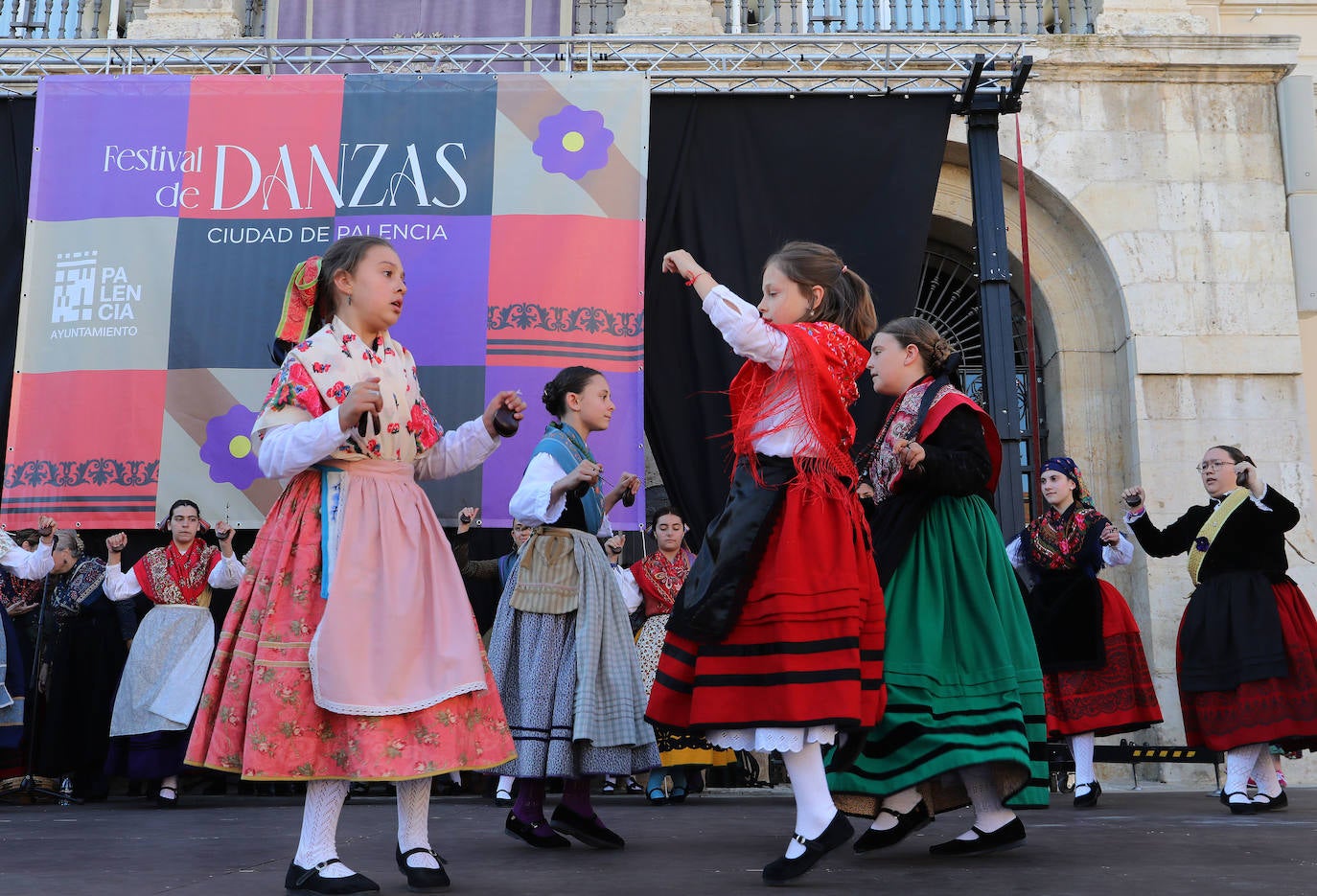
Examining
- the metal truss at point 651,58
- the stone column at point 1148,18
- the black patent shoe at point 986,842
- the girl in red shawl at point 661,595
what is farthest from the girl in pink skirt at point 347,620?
the stone column at point 1148,18

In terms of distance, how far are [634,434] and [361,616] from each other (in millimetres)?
4081

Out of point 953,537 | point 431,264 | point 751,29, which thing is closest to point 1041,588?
point 953,537

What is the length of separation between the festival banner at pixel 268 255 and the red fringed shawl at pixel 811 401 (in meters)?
3.55

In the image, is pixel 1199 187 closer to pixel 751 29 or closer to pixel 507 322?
pixel 751 29

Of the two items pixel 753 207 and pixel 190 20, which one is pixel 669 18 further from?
pixel 190 20

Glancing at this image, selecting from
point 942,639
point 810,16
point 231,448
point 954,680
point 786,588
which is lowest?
point 954,680

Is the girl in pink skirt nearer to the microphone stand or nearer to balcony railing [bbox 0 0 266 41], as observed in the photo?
the microphone stand

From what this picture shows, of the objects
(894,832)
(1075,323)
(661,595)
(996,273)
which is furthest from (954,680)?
(1075,323)

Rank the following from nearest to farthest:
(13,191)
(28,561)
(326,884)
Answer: (326,884)
(28,561)
(13,191)

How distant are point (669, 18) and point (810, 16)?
1.03 metres

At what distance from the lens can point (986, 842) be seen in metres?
3.37

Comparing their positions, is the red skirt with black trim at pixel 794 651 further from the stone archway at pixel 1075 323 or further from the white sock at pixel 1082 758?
the stone archway at pixel 1075 323

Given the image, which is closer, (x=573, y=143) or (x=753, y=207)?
(x=573, y=143)

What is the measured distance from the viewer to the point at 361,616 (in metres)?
2.79
